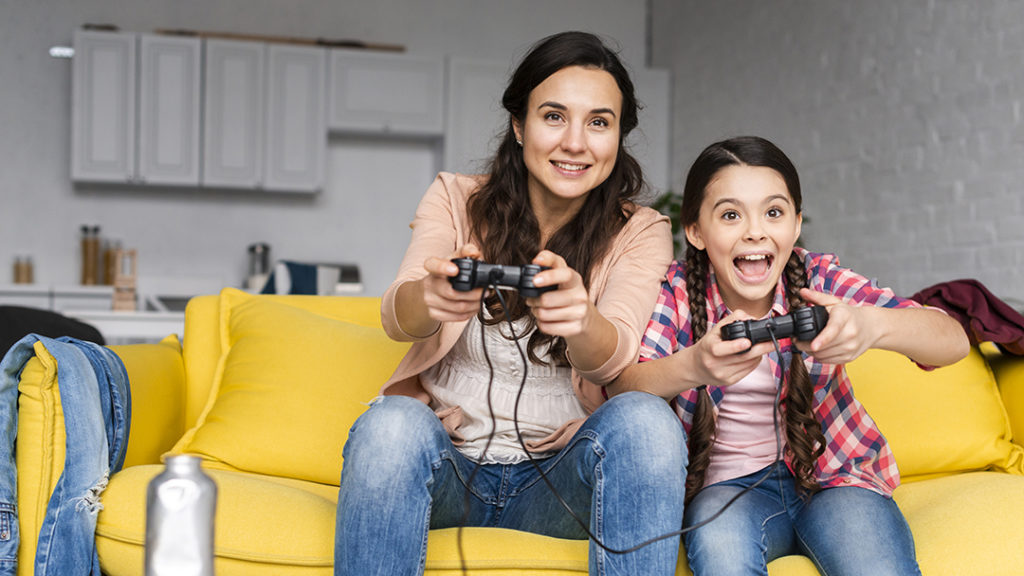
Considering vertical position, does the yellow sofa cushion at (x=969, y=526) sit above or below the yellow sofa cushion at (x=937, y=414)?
below

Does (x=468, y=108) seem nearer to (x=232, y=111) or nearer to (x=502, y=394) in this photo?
(x=232, y=111)

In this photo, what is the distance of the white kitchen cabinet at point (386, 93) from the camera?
16.8 ft

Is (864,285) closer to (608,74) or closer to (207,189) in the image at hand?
(608,74)

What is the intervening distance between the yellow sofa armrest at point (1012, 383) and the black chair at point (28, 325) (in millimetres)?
2152

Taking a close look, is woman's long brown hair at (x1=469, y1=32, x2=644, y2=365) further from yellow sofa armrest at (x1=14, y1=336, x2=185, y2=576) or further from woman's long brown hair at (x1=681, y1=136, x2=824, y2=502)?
yellow sofa armrest at (x1=14, y1=336, x2=185, y2=576)

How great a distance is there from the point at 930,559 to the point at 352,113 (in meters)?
4.35

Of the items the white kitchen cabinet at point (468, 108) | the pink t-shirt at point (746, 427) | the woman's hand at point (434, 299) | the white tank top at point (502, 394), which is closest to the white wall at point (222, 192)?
the white kitchen cabinet at point (468, 108)

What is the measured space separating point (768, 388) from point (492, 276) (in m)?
0.57

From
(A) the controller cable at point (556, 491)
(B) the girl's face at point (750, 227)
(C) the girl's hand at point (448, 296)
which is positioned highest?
(B) the girl's face at point (750, 227)

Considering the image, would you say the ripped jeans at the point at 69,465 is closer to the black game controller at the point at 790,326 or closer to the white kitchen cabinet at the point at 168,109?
the black game controller at the point at 790,326

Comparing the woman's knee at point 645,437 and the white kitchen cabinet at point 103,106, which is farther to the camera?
the white kitchen cabinet at point 103,106

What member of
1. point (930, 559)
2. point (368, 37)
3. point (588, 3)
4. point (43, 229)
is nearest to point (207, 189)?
point (43, 229)

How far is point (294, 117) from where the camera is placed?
16.5 feet

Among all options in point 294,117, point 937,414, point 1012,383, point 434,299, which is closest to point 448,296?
point 434,299
